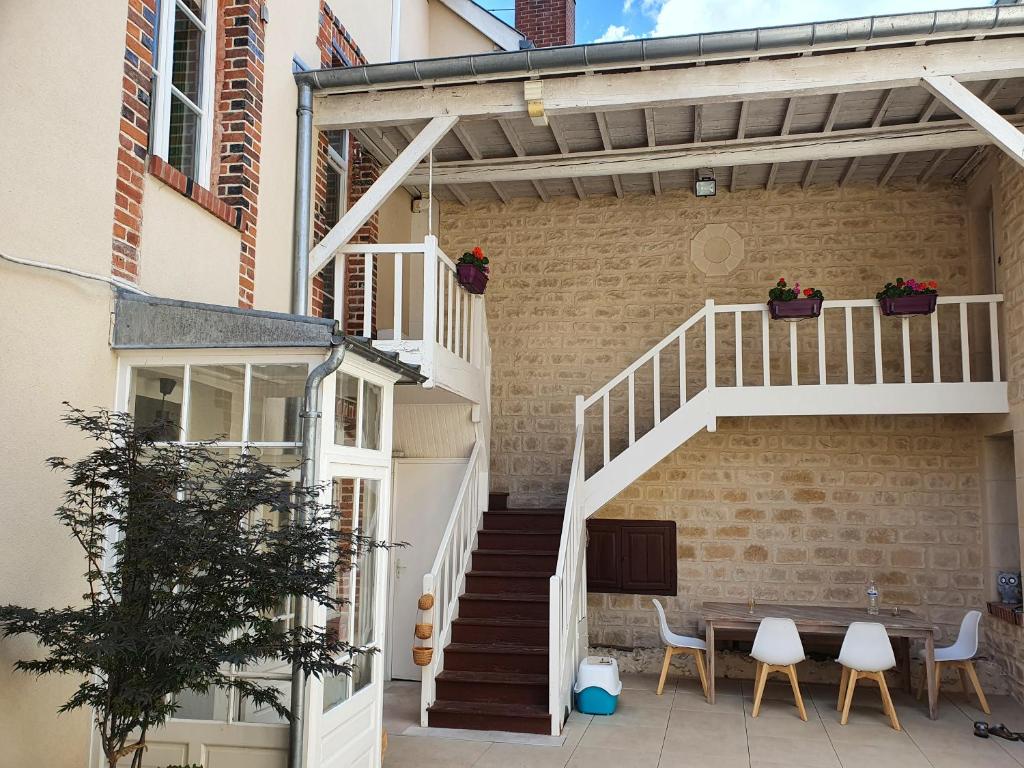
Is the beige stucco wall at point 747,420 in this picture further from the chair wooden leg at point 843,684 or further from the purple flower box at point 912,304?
the chair wooden leg at point 843,684

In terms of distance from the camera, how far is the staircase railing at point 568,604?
21.0 feet

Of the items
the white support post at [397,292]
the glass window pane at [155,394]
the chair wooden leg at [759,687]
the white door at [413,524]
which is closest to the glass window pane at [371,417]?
the glass window pane at [155,394]

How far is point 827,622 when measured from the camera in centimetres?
736

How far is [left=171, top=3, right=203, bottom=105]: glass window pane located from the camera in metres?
5.57

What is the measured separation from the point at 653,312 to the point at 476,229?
2.21 m

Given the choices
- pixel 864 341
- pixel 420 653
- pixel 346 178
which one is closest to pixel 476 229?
pixel 346 178

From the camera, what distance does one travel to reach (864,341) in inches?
344

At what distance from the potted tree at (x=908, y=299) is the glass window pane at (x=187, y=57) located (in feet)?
19.2

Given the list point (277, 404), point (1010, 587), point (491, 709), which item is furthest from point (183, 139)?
point (1010, 587)

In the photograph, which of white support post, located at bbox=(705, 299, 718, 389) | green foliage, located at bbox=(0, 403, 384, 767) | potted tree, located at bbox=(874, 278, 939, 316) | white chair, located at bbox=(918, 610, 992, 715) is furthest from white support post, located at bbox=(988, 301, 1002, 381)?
green foliage, located at bbox=(0, 403, 384, 767)

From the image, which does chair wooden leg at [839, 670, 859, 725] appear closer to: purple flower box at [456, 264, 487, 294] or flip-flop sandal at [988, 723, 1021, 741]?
flip-flop sandal at [988, 723, 1021, 741]

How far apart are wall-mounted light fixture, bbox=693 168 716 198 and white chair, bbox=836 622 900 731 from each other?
13.7 feet

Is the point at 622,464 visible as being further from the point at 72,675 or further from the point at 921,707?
the point at 72,675

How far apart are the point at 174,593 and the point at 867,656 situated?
550cm
